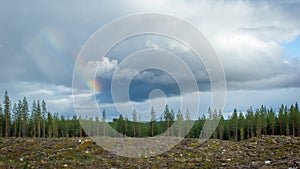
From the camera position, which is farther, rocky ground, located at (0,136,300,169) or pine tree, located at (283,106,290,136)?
pine tree, located at (283,106,290,136)

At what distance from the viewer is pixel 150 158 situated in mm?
34625

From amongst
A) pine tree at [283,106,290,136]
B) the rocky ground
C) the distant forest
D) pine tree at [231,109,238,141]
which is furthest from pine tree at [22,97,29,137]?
pine tree at [283,106,290,136]

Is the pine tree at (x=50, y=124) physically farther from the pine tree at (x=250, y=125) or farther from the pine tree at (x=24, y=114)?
the pine tree at (x=250, y=125)

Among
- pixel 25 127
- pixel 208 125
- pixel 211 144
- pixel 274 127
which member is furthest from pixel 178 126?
pixel 211 144

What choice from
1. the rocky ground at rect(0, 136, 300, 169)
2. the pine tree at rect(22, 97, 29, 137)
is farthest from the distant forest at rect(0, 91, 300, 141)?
the rocky ground at rect(0, 136, 300, 169)

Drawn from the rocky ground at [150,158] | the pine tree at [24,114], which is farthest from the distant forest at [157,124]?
the rocky ground at [150,158]

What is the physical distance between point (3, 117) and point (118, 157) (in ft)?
285

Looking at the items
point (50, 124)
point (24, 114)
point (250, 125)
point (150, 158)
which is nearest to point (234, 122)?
point (250, 125)

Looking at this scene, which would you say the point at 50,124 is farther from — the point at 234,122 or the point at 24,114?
the point at 234,122

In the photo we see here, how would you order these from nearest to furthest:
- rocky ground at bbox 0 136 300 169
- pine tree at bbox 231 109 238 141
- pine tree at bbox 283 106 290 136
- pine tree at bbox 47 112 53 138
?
rocky ground at bbox 0 136 300 169
pine tree at bbox 283 106 290 136
pine tree at bbox 47 112 53 138
pine tree at bbox 231 109 238 141

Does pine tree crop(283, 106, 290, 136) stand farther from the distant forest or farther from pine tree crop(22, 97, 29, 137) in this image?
pine tree crop(22, 97, 29, 137)

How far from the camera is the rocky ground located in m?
30.3

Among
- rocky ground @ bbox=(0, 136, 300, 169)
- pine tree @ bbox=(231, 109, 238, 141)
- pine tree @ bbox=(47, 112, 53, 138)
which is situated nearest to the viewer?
rocky ground @ bbox=(0, 136, 300, 169)

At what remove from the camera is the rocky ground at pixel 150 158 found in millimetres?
30312
